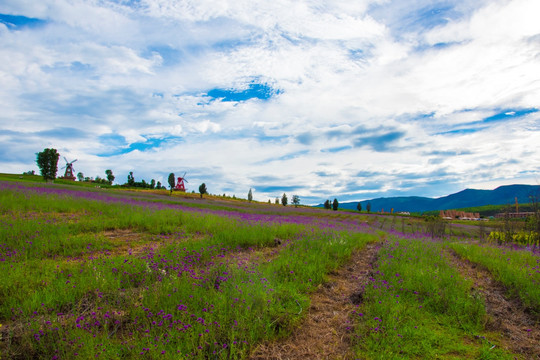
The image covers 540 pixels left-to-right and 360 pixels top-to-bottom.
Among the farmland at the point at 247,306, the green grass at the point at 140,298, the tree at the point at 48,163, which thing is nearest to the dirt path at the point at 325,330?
the farmland at the point at 247,306

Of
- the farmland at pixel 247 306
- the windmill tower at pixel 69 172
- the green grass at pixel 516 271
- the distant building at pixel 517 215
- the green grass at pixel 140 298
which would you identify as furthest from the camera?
the windmill tower at pixel 69 172

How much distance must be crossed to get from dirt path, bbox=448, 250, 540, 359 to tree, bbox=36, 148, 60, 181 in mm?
92877

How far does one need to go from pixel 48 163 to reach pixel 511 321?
94489 mm

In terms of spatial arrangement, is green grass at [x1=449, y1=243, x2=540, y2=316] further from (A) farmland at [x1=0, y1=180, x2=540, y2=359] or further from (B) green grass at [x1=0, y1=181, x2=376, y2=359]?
(B) green grass at [x1=0, y1=181, x2=376, y2=359]

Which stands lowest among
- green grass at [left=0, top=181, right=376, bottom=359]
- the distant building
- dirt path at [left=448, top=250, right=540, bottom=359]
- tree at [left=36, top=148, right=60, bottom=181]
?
dirt path at [left=448, top=250, right=540, bottom=359]

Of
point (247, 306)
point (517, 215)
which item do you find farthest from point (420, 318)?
point (517, 215)

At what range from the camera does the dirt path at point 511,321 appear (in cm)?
393

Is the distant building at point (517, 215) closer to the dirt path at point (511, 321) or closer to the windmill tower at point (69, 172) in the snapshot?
the dirt path at point (511, 321)

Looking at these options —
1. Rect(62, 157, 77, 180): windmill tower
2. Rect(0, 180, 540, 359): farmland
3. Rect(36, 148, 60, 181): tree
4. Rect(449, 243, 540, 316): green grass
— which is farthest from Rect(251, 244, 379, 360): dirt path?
Rect(62, 157, 77, 180): windmill tower

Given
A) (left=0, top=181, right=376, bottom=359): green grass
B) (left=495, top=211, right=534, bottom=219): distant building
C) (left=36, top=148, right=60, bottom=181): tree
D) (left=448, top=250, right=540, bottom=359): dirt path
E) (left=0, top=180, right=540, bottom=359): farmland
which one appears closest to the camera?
(left=0, top=181, right=376, bottom=359): green grass

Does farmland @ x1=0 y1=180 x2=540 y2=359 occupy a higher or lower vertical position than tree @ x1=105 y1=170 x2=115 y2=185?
lower

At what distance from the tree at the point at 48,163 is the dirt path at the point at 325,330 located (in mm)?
90458

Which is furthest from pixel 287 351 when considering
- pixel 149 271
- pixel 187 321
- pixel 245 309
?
pixel 149 271

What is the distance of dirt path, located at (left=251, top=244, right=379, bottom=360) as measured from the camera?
3453mm
